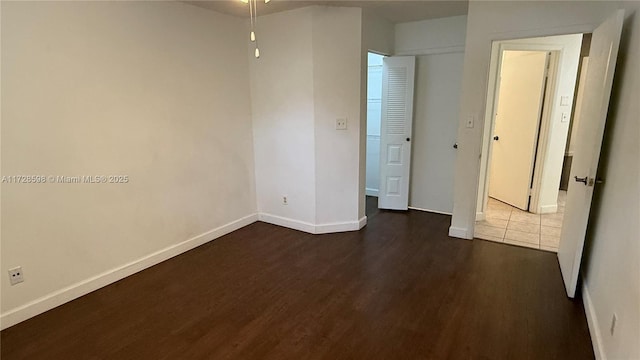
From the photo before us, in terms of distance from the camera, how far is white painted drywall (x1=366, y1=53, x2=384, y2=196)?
501 cm

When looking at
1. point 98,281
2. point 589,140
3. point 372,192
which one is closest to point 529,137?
point 589,140

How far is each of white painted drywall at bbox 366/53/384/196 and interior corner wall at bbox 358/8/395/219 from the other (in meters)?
0.84

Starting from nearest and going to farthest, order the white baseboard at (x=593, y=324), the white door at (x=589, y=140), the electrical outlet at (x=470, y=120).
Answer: the white baseboard at (x=593, y=324)
the white door at (x=589, y=140)
the electrical outlet at (x=470, y=120)

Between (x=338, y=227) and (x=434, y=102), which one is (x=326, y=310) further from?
(x=434, y=102)

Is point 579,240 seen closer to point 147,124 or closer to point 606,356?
point 606,356

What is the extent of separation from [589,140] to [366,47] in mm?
2112

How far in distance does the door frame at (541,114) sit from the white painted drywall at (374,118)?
1.52 metres

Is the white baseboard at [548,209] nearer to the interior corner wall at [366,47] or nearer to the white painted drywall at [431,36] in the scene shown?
the white painted drywall at [431,36]

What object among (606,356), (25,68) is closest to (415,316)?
(606,356)

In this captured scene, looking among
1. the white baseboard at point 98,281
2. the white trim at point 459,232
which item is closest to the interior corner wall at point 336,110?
the white trim at point 459,232

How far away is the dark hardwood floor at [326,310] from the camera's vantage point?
2.03 metres

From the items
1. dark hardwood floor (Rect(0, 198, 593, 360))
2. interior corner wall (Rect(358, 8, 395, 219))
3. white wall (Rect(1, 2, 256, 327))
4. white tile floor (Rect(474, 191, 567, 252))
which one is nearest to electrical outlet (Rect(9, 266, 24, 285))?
white wall (Rect(1, 2, 256, 327))

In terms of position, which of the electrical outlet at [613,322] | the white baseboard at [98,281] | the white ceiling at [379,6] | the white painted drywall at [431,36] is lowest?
the white baseboard at [98,281]

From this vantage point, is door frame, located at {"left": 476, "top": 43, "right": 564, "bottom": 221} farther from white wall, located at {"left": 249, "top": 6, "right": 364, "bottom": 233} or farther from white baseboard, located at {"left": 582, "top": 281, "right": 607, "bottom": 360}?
white baseboard, located at {"left": 582, "top": 281, "right": 607, "bottom": 360}
